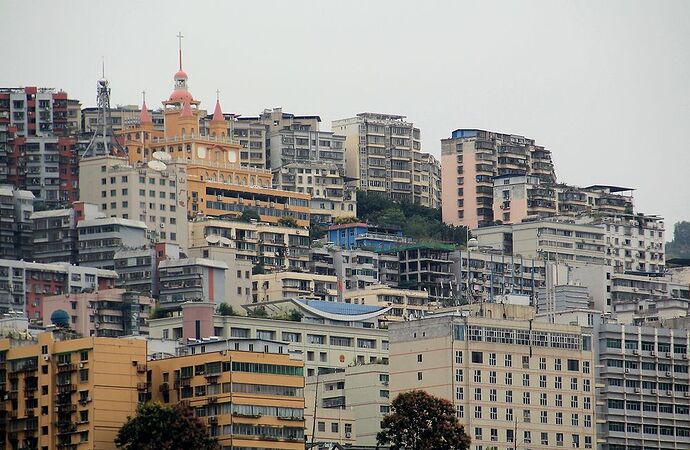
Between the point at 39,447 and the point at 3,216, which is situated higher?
the point at 3,216

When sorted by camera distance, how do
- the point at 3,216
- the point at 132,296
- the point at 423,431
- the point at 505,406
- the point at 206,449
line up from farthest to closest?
1. the point at 3,216
2. the point at 132,296
3. the point at 505,406
4. the point at 423,431
5. the point at 206,449

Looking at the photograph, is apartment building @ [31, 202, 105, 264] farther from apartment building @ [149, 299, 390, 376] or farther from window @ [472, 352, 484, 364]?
window @ [472, 352, 484, 364]

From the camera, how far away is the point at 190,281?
181m

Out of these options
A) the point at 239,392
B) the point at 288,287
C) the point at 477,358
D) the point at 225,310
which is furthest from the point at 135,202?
the point at 239,392

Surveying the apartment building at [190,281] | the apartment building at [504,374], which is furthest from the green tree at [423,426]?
the apartment building at [190,281]

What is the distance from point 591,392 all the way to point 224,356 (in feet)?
109

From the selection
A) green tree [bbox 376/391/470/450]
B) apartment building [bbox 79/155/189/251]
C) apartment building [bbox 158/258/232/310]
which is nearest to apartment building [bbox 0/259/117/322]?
apartment building [bbox 158/258/232/310]

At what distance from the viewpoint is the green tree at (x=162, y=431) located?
403 feet

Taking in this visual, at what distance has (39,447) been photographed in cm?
13150

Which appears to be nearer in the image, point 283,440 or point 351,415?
point 283,440

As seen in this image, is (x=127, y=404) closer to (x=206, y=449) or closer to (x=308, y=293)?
(x=206, y=449)

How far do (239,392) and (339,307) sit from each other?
49362mm

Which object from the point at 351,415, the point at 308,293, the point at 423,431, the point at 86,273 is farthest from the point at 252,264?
the point at 423,431

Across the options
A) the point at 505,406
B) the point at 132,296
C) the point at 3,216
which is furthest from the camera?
the point at 3,216
